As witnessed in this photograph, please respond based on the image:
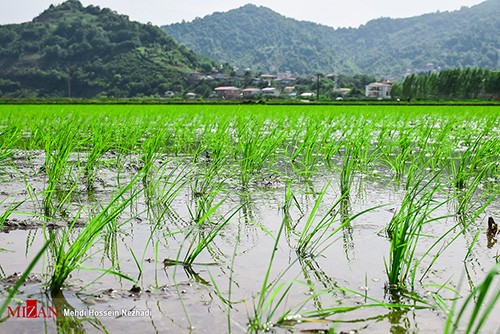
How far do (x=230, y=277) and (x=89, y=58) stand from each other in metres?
125

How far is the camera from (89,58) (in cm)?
11481

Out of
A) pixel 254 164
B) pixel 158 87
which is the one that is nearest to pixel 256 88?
pixel 158 87

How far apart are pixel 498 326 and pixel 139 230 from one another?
5.98ft

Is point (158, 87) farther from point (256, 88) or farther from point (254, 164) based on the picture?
point (254, 164)

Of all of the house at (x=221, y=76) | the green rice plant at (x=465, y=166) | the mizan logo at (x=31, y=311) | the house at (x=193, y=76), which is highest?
the house at (x=221, y=76)

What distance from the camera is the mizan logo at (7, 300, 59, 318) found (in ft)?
4.75

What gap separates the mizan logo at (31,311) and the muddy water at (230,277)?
22 millimetres

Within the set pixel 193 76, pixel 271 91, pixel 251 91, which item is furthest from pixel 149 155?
pixel 251 91

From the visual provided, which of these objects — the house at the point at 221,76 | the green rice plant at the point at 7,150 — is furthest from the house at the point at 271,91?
the green rice plant at the point at 7,150

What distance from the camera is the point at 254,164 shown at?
4.03 meters

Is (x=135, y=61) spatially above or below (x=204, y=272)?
above

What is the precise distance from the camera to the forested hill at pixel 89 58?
9750 centimetres

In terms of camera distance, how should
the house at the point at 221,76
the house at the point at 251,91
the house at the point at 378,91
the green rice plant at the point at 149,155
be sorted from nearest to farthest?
the green rice plant at the point at 149,155
the house at the point at 251,91
the house at the point at 378,91
the house at the point at 221,76

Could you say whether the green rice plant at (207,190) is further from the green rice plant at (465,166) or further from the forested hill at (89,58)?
the forested hill at (89,58)
